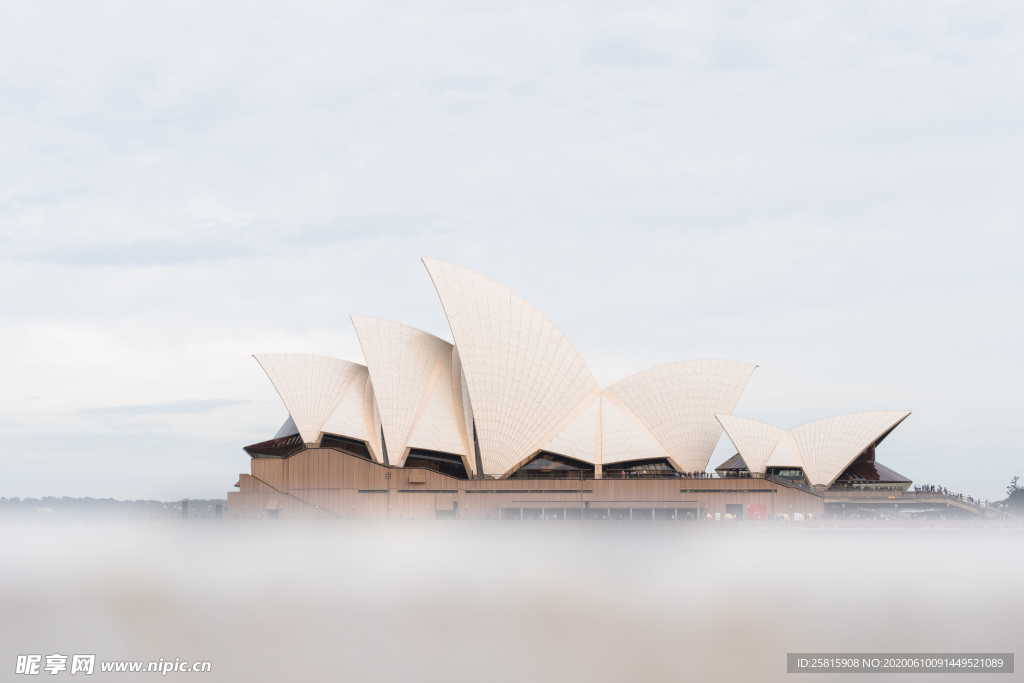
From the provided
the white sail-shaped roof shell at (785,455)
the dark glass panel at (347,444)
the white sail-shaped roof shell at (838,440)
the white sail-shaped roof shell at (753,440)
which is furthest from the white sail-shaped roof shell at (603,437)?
the dark glass panel at (347,444)

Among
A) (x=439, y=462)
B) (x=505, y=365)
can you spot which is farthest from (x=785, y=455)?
(x=439, y=462)

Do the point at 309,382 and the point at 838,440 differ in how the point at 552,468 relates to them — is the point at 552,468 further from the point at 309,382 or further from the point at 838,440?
the point at 838,440

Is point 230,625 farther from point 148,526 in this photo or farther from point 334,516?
point 148,526

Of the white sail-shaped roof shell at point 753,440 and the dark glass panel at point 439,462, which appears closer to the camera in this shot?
the dark glass panel at point 439,462

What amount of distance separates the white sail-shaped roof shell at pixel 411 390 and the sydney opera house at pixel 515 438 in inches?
3.6

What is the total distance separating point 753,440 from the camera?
226ft

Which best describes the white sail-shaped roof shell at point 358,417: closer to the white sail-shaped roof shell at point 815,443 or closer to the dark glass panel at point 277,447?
the dark glass panel at point 277,447

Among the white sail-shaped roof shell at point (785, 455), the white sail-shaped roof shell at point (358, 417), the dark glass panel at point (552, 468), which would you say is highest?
the white sail-shaped roof shell at point (358, 417)

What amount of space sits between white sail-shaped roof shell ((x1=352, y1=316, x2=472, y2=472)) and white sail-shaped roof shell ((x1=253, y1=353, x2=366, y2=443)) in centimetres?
327

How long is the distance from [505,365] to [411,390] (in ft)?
20.8

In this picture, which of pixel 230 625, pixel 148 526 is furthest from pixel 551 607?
pixel 148 526

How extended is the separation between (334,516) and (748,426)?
2728 centimetres

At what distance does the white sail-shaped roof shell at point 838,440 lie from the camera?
68125mm

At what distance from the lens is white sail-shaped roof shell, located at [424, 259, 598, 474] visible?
219ft
